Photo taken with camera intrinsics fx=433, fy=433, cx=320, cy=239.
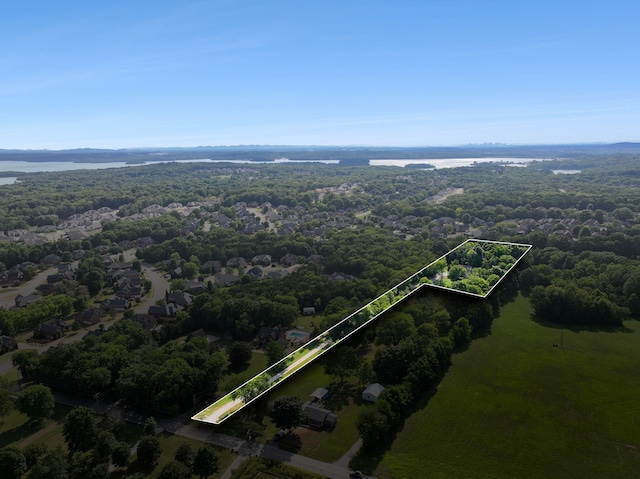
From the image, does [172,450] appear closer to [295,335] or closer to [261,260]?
[295,335]

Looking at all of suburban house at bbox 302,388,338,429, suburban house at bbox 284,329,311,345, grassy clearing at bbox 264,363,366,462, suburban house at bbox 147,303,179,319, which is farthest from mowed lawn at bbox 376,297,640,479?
suburban house at bbox 147,303,179,319

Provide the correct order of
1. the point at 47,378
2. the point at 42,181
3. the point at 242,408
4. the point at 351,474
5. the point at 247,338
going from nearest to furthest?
1. the point at 242,408
2. the point at 351,474
3. the point at 47,378
4. the point at 247,338
5. the point at 42,181

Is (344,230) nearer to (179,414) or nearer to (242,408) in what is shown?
(179,414)

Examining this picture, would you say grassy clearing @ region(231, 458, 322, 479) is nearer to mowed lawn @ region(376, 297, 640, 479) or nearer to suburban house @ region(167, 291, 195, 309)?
mowed lawn @ region(376, 297, 640, 479)

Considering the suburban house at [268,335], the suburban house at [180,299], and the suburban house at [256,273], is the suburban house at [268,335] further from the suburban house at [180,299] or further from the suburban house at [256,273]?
the suburban house at [256,273]

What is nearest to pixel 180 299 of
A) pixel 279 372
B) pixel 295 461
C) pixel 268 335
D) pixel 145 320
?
pixel 145 320

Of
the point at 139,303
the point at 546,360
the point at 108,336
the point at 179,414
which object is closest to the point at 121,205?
the point at 139,303

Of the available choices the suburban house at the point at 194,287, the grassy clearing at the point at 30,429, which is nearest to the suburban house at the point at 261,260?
the suburban house at the point at 194,287

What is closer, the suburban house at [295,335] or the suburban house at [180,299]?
the suburban house at [295,335]
